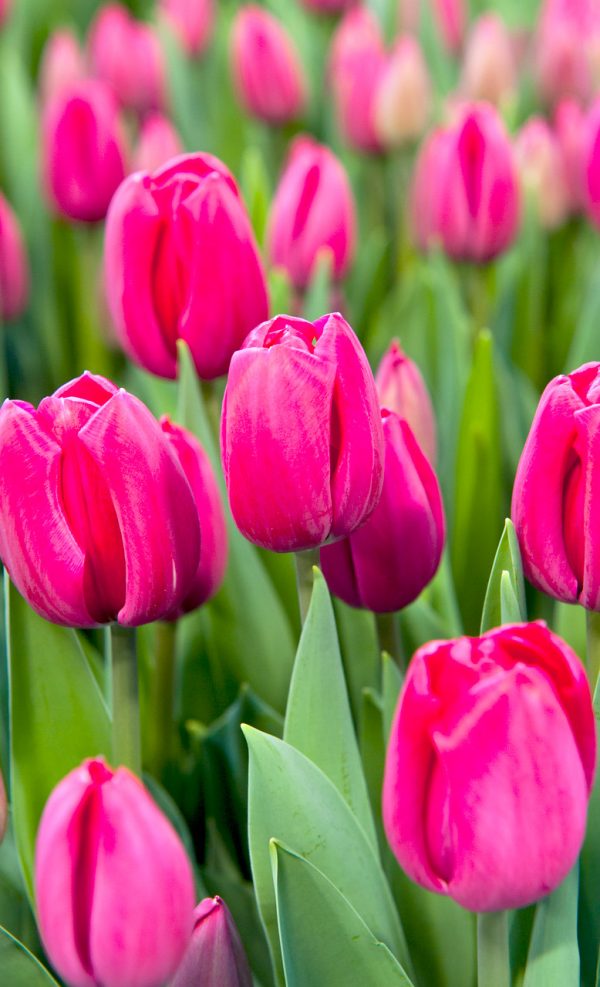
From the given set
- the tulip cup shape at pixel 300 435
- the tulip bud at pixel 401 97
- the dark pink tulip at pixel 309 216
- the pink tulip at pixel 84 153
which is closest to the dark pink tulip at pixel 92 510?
the tulip cup shape at pixel 300 435

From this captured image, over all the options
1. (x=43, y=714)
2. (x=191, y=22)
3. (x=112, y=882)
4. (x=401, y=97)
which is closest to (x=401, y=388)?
(x=43, y=714)

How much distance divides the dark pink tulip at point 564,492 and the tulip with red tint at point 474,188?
467mm

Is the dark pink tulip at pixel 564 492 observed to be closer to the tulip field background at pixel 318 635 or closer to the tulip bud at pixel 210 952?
the tulip field background at pixel 318 635

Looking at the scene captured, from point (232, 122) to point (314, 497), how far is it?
1.04 m

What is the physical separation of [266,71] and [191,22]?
0.27m

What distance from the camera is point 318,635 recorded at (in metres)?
0.51

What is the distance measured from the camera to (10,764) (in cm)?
61

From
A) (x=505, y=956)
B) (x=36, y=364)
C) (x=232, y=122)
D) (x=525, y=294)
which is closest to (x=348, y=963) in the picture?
(x=505, y=956)

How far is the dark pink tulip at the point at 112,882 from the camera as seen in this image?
38 cm

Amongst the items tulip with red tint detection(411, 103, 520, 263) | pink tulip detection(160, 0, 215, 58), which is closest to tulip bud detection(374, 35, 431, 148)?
tulip with red tint detection(411, 103, 520, 263)

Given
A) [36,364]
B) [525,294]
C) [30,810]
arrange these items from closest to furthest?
1. [30,810]
2. [525,294]
3. [36,364]

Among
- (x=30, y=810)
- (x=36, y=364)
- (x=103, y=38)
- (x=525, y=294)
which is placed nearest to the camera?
(x=30, y=810)

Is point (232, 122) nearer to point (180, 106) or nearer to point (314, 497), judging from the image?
point (180, 106)

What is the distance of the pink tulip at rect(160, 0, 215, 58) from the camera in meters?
1.45
